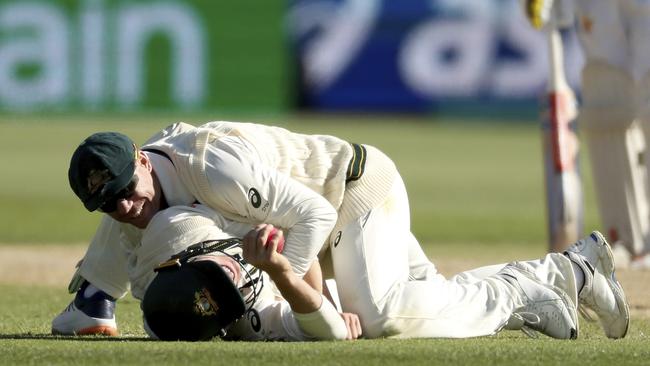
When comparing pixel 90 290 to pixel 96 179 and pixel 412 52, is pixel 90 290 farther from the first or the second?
pixel 412 52

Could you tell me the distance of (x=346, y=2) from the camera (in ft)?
67.7

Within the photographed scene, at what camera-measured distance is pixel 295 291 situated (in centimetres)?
454

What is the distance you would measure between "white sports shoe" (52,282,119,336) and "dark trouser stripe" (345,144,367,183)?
1.05 meters

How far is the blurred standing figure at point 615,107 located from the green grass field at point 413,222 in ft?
1.93

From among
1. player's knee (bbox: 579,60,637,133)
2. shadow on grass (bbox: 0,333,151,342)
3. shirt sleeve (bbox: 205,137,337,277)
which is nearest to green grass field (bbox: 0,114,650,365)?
shadow on grass (bbox: 0,333,151,342)

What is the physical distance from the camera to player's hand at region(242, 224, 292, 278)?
4.37 metres

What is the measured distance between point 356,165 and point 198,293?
2.95 feet

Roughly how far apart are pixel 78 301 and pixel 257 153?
105 cm

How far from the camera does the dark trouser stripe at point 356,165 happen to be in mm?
5133

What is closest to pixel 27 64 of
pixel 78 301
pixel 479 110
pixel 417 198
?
pixel 479 110

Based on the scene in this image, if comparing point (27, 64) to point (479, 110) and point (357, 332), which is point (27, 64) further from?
point (357, 332)

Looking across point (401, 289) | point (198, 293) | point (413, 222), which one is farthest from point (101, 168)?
point (413, 222)

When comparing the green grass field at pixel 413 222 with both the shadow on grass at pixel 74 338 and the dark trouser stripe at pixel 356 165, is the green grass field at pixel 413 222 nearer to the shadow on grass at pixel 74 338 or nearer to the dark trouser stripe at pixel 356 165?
the shadow on grass at pixel 74 338

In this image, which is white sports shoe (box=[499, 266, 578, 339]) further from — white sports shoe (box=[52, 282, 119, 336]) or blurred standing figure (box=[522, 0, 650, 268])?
blurred standing figure (box=[522, 0, 650, 268])
